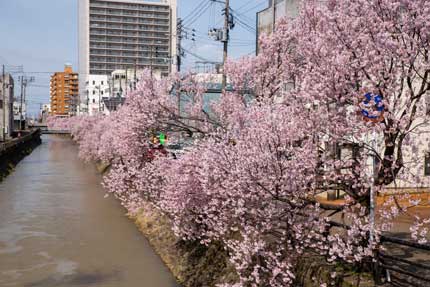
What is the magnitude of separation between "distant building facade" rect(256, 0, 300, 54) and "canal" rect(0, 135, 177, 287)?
1140 cm

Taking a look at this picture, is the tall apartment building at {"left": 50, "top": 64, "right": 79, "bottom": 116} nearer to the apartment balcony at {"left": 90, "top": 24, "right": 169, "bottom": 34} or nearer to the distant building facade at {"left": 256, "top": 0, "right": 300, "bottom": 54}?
the apartment balcony at {"left": 90, "top": 24, "right": 169, "bottom": 34}

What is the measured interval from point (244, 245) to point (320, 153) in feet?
6.55

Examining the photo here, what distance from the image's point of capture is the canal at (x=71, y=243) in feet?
41.3

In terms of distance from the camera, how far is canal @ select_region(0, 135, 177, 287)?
1259 centimetres

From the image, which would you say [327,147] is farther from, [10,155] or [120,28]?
[120,28]

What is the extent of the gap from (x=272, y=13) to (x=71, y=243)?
43.0 feet

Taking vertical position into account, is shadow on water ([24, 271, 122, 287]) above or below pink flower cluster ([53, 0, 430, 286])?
below

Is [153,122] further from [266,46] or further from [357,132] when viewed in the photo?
[357,132]

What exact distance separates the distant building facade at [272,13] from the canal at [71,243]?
1140 cm

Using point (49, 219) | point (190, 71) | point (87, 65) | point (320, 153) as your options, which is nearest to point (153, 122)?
point (190, 71)

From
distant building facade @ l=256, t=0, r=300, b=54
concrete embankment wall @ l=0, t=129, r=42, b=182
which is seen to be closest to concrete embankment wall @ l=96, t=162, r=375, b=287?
distant building facade @ l=256, t=0, r=300, b=54

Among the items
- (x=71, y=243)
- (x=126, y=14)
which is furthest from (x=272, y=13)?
(x=126, y=14)

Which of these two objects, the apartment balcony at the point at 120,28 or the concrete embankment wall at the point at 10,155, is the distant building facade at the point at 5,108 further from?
the apartment balcony at the point at 120,28

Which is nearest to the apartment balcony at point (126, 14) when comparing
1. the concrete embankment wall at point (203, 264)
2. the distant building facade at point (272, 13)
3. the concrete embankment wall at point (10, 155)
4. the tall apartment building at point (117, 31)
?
the tall apartment building at point (117, 31)
